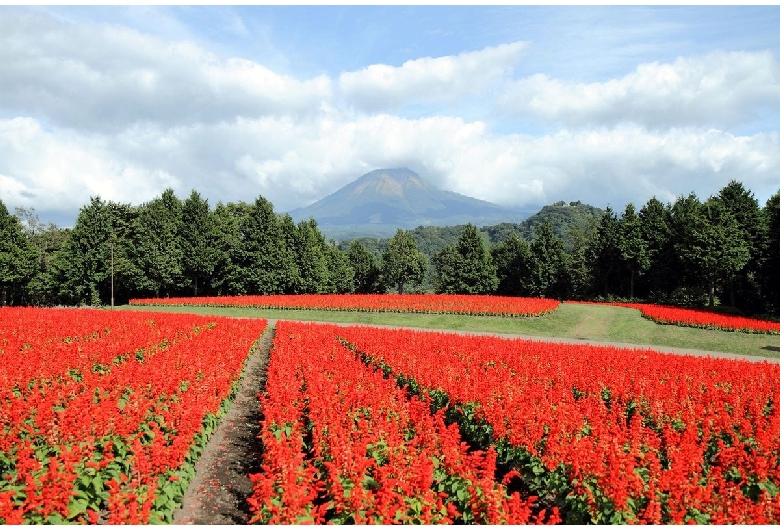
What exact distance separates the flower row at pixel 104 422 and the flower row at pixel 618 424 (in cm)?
519

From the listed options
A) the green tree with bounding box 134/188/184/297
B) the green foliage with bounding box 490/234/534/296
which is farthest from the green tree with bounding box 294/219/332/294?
the green foliage with bounding box 490/234/534/296

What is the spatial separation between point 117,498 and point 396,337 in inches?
658

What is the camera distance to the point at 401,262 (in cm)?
7469

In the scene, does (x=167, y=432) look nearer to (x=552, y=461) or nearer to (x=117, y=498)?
(x=117, y=498)

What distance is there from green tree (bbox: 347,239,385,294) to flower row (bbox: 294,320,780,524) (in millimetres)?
63372

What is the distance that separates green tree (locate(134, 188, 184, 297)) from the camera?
5622cm

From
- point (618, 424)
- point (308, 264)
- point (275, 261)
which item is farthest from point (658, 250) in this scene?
point (618, 424)

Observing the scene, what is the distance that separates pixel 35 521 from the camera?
587cm

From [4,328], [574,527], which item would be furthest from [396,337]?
[4,328]

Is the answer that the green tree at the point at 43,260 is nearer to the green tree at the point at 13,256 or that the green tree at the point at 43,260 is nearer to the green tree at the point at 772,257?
the green tree at the point at 13,256

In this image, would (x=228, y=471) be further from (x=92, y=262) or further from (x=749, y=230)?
(x=92, y=262)

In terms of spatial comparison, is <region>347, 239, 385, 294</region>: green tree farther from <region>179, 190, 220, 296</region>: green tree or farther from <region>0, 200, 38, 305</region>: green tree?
<region>0, 200, 38, 305</region>: green tree

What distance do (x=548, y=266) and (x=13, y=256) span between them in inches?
2654

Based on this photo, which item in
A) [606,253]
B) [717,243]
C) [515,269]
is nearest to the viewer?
[717,243]
